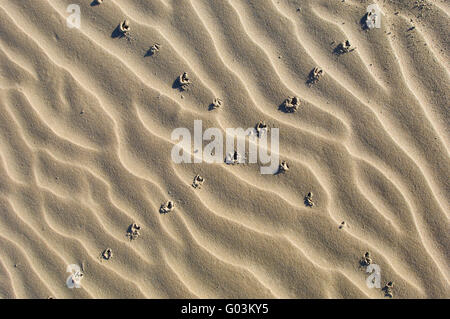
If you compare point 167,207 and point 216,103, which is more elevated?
point 216,103

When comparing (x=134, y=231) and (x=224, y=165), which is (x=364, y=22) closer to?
(x=224, y=165)

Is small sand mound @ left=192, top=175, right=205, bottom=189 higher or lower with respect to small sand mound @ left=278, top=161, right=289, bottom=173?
lower

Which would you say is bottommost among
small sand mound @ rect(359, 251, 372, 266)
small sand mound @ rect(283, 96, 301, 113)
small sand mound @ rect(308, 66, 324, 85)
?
small sand mound @ rect(359, 251, 372, 266)

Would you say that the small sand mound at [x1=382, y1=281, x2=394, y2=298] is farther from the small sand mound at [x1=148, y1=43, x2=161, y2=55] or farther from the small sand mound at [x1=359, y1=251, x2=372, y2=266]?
the small sand mound at [x1=148, y1=43, x2=161, y2=55]

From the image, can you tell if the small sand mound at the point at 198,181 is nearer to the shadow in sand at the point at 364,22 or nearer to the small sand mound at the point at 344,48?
the small sand mound at the point at 344,48

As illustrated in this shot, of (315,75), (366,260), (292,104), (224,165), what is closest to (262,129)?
(292,104)

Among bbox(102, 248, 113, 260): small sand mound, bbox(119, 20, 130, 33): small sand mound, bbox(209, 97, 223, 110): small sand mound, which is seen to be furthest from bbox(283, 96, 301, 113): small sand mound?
bbox(102, 248, 113, 260): small sand mound
